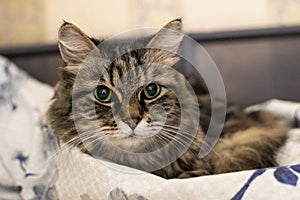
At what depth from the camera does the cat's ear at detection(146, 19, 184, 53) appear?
69cm

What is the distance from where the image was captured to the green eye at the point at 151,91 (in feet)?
2.37

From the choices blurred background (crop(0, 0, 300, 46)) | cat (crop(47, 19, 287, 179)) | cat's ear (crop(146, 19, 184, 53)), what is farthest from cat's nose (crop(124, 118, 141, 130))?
blurred background (crop(0, 0, 300, 46))

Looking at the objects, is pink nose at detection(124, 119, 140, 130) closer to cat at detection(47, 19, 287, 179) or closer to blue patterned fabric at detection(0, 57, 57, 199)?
cat at detection(47, 19, 287, 179)

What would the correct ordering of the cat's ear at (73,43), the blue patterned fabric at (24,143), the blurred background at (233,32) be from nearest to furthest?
the cat's ear at (73,43)
the blue patterned fabric at (24,143)
the blurred background at (233,32)

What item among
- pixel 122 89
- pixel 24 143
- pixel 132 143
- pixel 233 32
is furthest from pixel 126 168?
pixel 233 32

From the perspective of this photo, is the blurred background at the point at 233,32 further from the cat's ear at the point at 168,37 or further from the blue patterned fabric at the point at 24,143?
the cat's ear at the point at 168,37

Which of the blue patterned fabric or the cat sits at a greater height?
the cat

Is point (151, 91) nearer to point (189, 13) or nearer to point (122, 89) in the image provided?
point (122, 89)

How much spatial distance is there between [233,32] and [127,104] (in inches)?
37.0

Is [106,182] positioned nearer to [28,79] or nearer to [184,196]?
[184,196]

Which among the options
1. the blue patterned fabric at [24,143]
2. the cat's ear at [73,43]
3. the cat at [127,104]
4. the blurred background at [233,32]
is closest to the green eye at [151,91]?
the cat at [127,104]

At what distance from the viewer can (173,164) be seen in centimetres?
83

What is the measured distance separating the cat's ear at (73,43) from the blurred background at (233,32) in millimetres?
853

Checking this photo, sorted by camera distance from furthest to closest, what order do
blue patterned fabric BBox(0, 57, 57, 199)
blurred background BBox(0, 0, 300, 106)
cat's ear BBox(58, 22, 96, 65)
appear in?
blurred background BBox(0, 0, 300, 106) < blue patterned fabric BBox(0, 57, 57, 199) < cat's ear BBox(58, 22, 96, 65)
